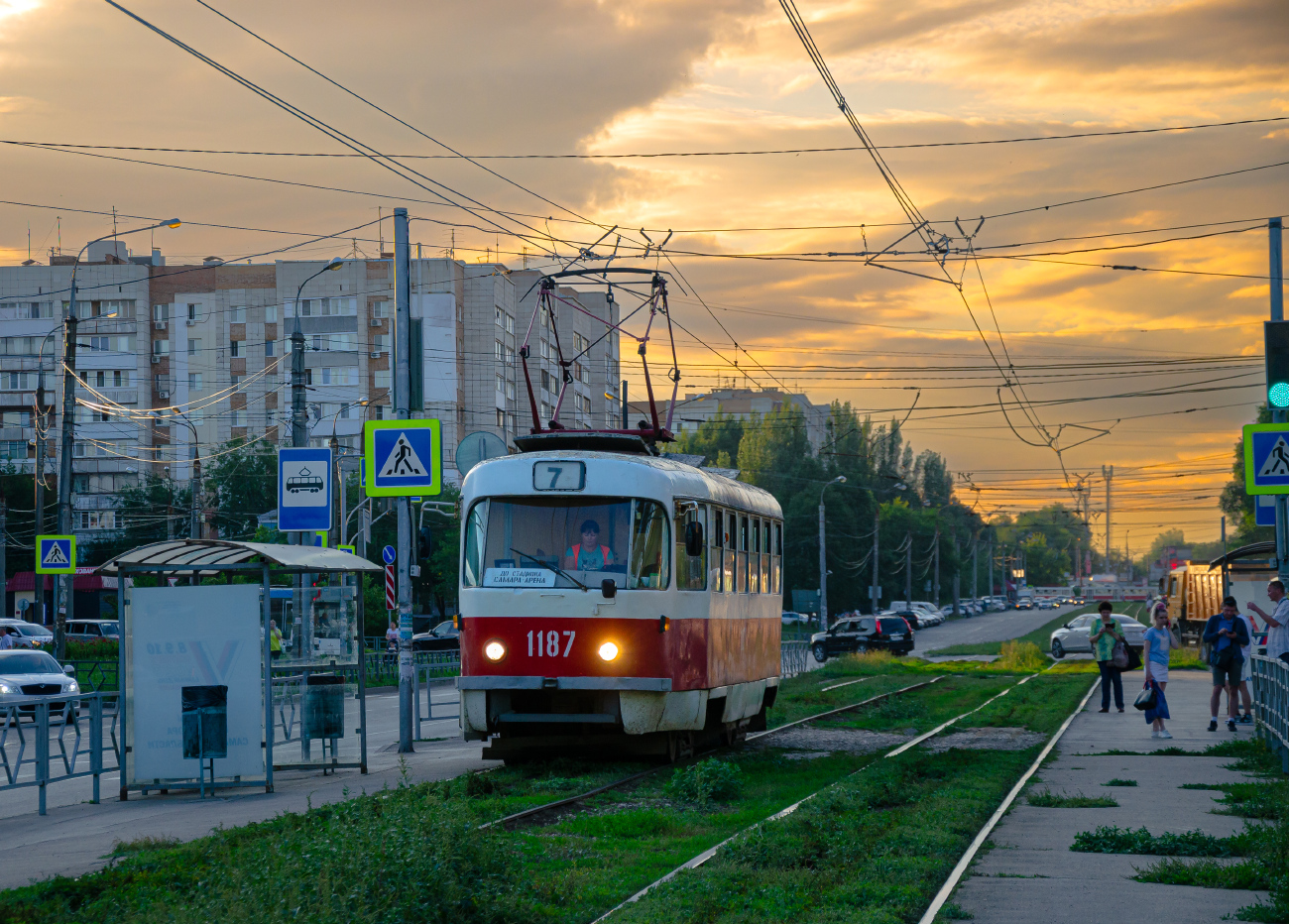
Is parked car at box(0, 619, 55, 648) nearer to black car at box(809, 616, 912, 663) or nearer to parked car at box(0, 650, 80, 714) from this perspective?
parked car at box(0, 650, 80, 714)

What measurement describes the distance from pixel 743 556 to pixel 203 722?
6.88 m

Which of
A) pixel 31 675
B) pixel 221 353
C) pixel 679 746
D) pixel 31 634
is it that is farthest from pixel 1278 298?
pixel 221 353

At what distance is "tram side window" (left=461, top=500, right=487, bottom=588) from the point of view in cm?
1438

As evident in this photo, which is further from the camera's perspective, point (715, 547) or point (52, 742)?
point (715, 547)

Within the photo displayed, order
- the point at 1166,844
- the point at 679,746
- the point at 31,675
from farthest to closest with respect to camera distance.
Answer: the point at 31,675, the point at 679,746, the point at 1166,844

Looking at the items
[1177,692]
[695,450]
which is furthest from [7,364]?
[1177,692]

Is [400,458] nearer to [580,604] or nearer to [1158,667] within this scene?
[580,604]

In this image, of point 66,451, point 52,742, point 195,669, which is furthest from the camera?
point 66,451

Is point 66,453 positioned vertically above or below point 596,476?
above

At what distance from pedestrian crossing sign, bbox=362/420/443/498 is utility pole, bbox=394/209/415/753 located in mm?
668

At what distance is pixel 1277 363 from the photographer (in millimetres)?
16484

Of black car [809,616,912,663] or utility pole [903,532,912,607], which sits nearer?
black car [809,616,912,663]

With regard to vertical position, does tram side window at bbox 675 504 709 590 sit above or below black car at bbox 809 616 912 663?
above

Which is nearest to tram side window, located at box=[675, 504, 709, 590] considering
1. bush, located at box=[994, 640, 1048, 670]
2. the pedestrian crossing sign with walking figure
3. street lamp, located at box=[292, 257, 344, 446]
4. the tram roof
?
the tram roof
